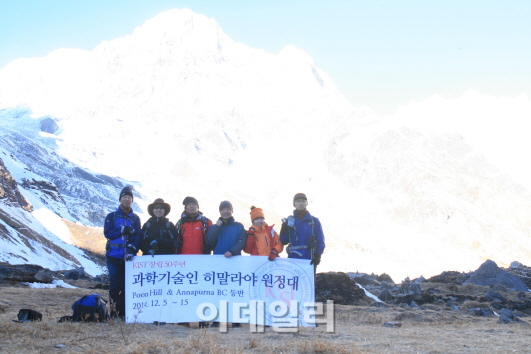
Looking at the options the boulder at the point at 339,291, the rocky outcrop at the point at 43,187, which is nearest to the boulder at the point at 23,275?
the boulder at the point at 339,291

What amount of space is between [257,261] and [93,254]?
185 feet

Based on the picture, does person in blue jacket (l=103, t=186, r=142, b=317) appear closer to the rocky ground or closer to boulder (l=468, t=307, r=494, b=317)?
the rocky ground

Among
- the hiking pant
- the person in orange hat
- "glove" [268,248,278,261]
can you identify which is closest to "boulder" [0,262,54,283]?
the hiking pant

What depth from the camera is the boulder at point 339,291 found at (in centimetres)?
1614

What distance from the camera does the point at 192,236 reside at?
936cm

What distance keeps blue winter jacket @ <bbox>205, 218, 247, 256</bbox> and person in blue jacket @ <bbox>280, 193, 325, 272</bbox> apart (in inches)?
31.7

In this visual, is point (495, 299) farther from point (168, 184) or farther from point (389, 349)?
point (168, 184)

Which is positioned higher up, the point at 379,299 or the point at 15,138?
the point at 15,138

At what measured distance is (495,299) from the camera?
17172mm

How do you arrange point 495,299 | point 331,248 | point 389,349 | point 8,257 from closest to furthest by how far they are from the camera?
point 389,349 < point 495,299 < point 8,257 < point 331,248

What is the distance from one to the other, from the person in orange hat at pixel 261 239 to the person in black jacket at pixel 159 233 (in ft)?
4.47

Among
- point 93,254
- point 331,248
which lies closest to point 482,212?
point 331,248

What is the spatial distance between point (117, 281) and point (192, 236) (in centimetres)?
159

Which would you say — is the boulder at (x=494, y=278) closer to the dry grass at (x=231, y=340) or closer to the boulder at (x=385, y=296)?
the boulder at (x=385, y=296)
